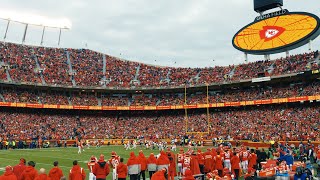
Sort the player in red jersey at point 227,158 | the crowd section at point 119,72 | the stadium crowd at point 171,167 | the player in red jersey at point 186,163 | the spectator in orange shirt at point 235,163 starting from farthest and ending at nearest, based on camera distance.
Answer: the crowd section at point 119,72, the player in red jersey at point 227,158, the spectator in orange shirt at point 235,163, the player in red jersey at point 186,163, the stadium crowd at point 171,167

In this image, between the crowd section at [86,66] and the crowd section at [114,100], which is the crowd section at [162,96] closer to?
the crowd section at [114,100]

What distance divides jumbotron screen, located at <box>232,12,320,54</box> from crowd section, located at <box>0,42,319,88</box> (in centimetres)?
275

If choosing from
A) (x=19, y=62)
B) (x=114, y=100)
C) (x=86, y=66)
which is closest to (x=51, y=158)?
(x=114, y=100)

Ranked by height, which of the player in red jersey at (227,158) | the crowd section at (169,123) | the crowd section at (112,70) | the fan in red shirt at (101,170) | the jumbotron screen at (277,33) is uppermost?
the jumbotron screen at (277,33)

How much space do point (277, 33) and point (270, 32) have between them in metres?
1.13

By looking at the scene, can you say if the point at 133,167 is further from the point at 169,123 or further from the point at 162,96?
the point at 162,96

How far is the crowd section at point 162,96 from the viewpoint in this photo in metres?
47.2

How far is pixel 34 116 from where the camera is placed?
50.5 m

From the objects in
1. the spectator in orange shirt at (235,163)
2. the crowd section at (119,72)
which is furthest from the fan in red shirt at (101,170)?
the crowd section at (119,72)

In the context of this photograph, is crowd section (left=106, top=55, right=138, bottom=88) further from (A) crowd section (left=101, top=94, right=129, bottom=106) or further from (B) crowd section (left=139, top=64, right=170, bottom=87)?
(A) crowd section (left=101, top=94, right=129, bottom=106)

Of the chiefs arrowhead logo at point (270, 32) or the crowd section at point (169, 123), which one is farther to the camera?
the chiefs arrowhead logo at point (270, 32)

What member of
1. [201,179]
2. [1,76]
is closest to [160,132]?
[1,76]

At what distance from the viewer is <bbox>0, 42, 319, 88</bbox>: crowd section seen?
50.8 meters

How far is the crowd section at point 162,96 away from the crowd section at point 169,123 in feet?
6.36
